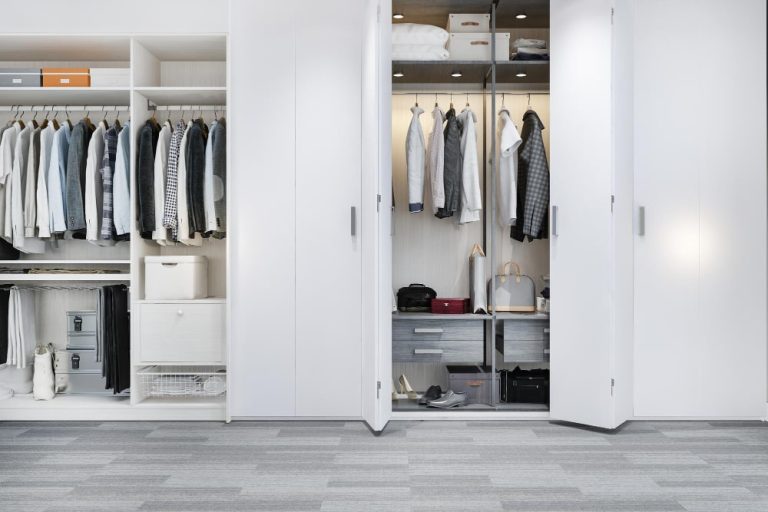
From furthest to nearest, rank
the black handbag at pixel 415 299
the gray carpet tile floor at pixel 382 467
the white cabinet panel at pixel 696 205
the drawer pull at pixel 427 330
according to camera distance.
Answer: the black handbag at pixel 415 299
the drawer pull at pixel 427 330
the white cabinet panel at pixel 696 205
the gray carpet tile floor at pixel 382 467

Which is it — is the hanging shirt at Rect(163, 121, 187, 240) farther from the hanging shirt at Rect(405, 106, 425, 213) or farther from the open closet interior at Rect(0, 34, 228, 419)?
the hanging shirt at Rect(405, 106, 425, 213)

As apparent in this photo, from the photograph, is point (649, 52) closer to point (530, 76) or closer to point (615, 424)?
point (530, 76)

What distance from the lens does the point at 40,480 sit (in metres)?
3.00

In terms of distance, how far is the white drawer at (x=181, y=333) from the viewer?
4051 mm

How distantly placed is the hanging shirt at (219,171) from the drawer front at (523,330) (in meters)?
1.96

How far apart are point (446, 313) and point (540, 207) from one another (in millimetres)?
922

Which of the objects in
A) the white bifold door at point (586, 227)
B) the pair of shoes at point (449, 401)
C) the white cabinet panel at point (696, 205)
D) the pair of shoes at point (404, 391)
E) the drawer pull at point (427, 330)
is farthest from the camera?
the pair of shoes at point (404, 391)

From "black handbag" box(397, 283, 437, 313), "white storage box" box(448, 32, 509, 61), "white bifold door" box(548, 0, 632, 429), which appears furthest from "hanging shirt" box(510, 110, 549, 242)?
"black handbag" box(397, 283, 437, 313)

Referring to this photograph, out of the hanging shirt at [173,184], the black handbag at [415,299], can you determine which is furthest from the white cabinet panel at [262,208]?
the black handbag at [415,299]

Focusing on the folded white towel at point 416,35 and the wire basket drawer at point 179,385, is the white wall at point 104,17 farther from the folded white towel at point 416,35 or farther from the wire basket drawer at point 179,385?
the wire basket drawer at point 179,385

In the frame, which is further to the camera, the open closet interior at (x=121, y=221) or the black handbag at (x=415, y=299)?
the black handbag at (x=415, y=299)

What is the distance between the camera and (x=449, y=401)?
4.12 meters

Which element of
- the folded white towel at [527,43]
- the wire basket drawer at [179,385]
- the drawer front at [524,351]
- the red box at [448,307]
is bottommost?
the wire basket drawer at [179,385]

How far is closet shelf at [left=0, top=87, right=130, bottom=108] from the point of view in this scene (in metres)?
4.15
